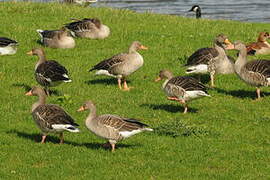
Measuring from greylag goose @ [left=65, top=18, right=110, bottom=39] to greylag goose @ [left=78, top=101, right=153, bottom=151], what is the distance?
492 inches

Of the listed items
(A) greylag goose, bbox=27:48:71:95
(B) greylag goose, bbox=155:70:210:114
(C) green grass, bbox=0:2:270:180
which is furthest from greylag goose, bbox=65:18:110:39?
(B) greylag goose, bbox=155:70:210:114

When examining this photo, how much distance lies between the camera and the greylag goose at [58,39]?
25.5 m

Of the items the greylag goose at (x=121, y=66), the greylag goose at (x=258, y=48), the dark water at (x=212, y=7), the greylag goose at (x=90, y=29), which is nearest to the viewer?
the greylag goose at (x=121, y=66)

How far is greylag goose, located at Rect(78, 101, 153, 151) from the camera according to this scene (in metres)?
14.5

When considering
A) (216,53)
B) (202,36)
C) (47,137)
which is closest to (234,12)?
(202,36)

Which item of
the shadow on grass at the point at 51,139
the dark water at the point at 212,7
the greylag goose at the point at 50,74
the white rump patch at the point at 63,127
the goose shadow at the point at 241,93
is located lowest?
the dark water at the point at 212,7

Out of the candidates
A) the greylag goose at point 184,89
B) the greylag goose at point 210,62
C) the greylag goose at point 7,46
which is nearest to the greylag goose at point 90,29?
the greylag goose at point 7,46

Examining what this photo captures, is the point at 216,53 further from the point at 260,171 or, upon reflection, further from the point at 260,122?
the point at 260,171

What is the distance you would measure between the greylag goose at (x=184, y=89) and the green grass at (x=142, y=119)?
1.68ft

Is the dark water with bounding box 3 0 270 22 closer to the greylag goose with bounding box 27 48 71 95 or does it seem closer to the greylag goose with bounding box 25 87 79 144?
the greylag goose with bounding box 27 48 71 95

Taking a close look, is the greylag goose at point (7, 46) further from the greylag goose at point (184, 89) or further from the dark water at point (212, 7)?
the dark water at point (212, 7)

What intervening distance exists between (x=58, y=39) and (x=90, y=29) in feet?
6.29

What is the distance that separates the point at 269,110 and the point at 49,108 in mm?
6550

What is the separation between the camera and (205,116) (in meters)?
18.1
